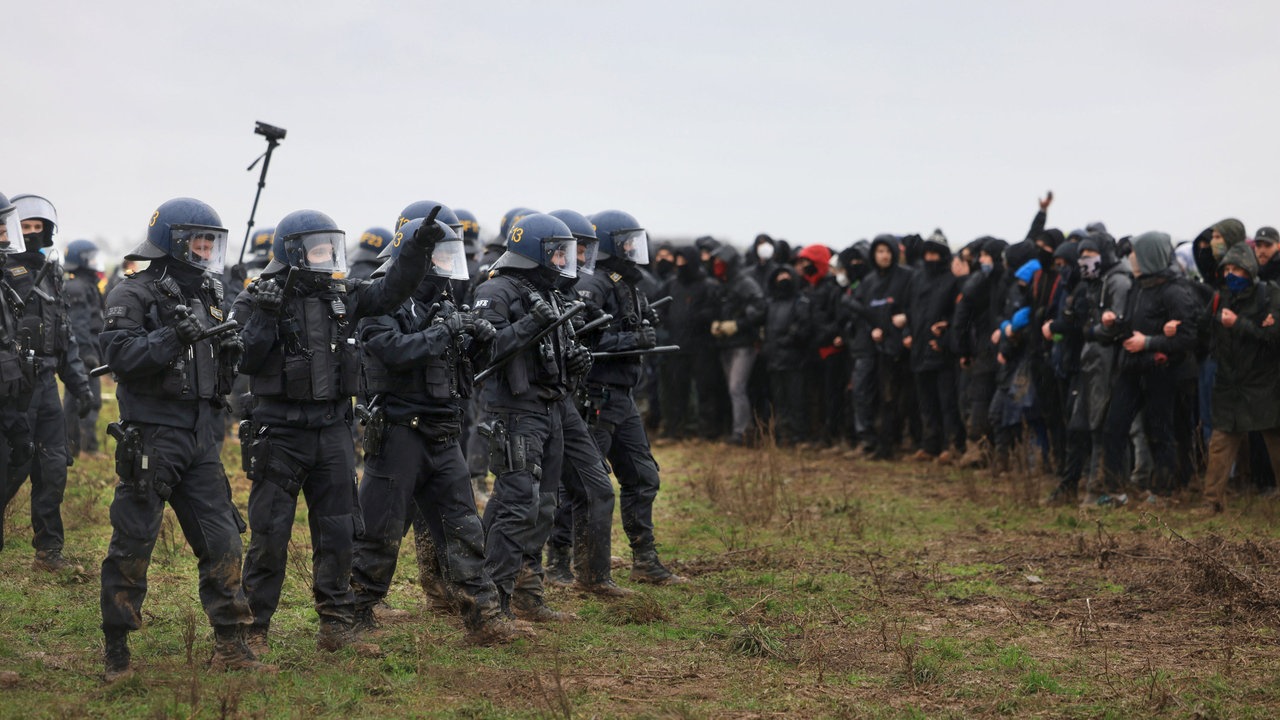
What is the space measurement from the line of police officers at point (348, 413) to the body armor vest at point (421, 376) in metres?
0.01

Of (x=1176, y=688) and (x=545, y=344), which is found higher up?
(x=545, y=344)

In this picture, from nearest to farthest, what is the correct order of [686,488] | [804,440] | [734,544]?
[734,544] → [686,488] → [804,440]

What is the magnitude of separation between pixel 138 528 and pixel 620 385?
3632mm

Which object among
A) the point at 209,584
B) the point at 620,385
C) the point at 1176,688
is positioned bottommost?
the point at 1176,688

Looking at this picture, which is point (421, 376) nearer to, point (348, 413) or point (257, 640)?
point (348, 413)

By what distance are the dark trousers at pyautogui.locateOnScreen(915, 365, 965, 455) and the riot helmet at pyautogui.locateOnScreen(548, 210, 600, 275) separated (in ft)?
24.0

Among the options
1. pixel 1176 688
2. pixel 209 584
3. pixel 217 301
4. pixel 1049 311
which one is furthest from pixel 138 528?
pixel 1049 311

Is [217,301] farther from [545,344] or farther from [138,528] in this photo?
[545,344]

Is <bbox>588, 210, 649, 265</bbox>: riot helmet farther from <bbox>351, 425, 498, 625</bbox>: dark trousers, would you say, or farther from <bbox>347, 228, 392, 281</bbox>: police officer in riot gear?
<bbox>351, 425, 498, 625</bbox>: dark trousers

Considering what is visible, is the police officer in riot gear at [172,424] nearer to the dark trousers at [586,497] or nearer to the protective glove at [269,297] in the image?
the protective glove at [269,297]

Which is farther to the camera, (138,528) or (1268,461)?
(1268,461)

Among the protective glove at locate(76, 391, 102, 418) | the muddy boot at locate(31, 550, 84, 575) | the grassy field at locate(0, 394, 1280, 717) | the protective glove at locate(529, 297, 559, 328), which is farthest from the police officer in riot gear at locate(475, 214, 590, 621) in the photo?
the protective glove at locate(76, 391, 102, 418)

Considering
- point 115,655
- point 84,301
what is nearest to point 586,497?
point 115,655

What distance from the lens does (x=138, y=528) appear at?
6492 mm
